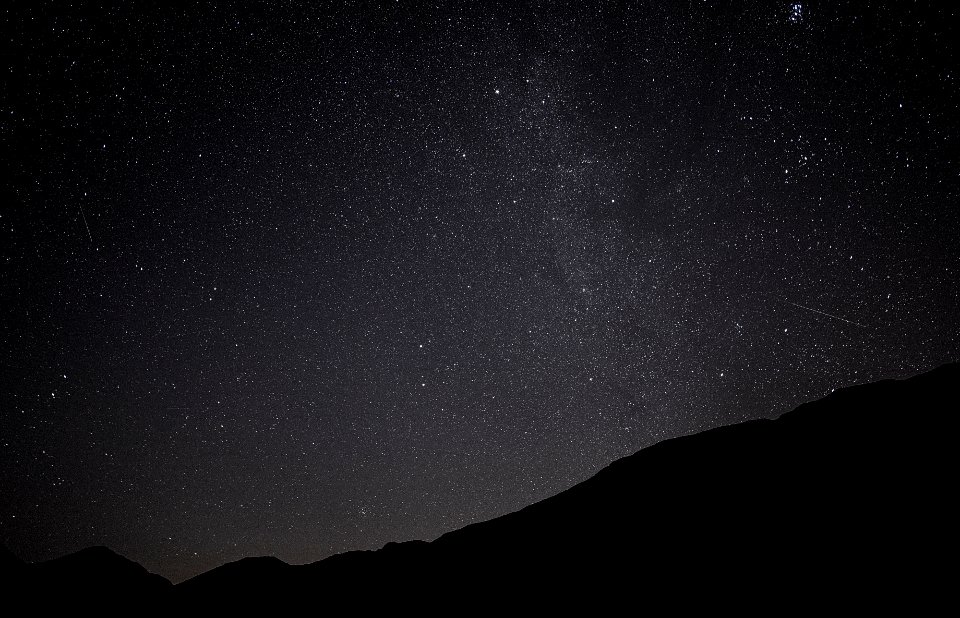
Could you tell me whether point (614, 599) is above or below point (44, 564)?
below

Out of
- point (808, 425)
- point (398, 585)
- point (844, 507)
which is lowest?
point (398, 585)

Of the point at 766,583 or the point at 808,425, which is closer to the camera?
the point at 766,583

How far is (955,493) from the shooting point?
27.9 ft

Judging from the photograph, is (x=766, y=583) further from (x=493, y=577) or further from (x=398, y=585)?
(x=398, y=585)

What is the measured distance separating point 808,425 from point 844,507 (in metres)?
4.75

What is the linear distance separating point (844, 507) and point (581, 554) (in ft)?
20.9

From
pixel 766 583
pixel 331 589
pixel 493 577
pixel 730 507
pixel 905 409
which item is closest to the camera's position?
pixel 766 583

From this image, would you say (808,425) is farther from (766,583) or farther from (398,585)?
(398,585)

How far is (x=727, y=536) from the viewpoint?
10.1m

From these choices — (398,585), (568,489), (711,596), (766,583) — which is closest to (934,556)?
(766,583)

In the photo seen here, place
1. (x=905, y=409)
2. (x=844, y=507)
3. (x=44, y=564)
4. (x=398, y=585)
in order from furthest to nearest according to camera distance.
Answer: (x=44, y=564) < (x=398, y=585) < (x=905, y=409) < (x=844, y=507)

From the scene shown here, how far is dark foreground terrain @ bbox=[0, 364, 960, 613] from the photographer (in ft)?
26.3

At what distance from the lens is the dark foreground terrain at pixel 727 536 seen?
8031 mm

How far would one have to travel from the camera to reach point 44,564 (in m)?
22.8
